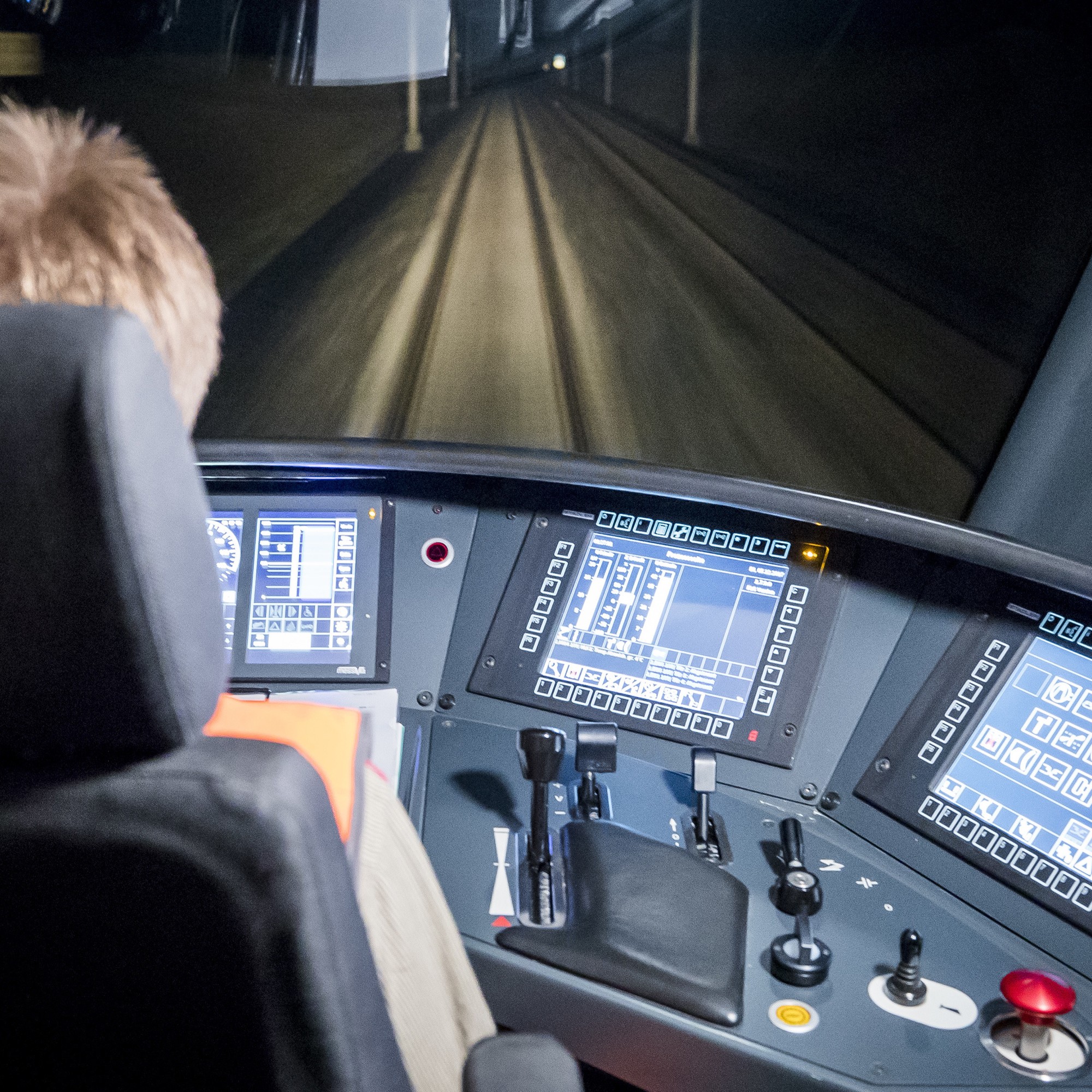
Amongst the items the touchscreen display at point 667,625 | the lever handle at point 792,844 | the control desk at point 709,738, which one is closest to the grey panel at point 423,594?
the control desk at point 709,738

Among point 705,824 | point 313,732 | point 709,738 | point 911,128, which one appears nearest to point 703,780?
point 705,824

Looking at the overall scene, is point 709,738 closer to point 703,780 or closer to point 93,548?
point 703,780

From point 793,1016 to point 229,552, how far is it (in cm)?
121

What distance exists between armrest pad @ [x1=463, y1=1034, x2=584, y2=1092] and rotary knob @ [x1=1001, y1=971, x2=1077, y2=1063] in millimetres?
441

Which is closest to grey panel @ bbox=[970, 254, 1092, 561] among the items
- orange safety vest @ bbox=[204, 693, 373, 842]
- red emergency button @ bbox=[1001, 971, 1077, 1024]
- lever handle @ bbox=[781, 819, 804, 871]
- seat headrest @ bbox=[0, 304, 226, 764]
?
lever handle @ bbox=[781, 819, 804, 871]

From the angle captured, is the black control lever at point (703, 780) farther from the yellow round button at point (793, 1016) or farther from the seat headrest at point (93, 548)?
the seat headrest at point (93, 548)

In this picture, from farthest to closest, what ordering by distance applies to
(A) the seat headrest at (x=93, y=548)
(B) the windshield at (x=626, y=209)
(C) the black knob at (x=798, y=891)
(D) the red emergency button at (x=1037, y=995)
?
(B) the windshield at (x=626, y=209) → (C) the black knob at (x=798, y=891) → (D) the red emergency button at (x=1037, y=995) → (A) the seat headrest at (x=93, y=548)

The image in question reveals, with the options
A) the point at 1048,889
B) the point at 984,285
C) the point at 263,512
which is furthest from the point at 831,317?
the point at 1048,889

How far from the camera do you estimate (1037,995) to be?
1.01 metres

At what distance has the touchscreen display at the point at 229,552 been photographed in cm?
183

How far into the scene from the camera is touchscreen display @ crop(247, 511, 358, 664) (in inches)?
71.6

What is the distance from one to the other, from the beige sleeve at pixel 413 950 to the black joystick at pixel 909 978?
487 millimetres

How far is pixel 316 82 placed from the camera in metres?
2.39

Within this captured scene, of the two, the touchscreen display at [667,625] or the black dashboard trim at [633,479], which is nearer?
the black dashboard trim at [633,479]
